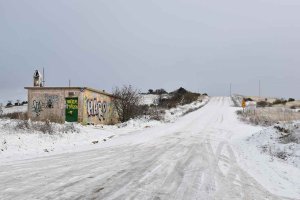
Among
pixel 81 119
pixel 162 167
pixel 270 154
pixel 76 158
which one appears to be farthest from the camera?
pixel 81 119

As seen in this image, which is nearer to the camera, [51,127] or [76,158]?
[76,158]

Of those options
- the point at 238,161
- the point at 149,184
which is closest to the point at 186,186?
the point at 149,184

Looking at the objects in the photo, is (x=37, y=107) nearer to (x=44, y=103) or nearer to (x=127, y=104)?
(x=44, y=103)

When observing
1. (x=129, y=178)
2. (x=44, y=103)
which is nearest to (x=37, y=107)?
(x=44, y=103)

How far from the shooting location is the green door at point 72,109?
32.4m

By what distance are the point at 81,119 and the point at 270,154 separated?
20.7 m

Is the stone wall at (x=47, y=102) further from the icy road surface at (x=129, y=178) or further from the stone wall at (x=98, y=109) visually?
the icy road surface at (x=129, y=178)

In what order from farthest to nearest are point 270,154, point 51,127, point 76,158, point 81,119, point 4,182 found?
point 81,119 → point 51,127 → point 270,154 → point 76,158 → point 4,182

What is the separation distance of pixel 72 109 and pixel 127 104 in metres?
9.88

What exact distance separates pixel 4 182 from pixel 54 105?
25479 millimetres

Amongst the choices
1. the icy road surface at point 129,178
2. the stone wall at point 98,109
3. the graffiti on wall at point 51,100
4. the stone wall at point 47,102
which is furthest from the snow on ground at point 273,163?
the graffiti on wall at point 51,100

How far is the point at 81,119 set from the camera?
3222 centimetres

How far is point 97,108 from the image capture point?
120 ft

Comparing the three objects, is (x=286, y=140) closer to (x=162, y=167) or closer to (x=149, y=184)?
(x=162, y=167)
